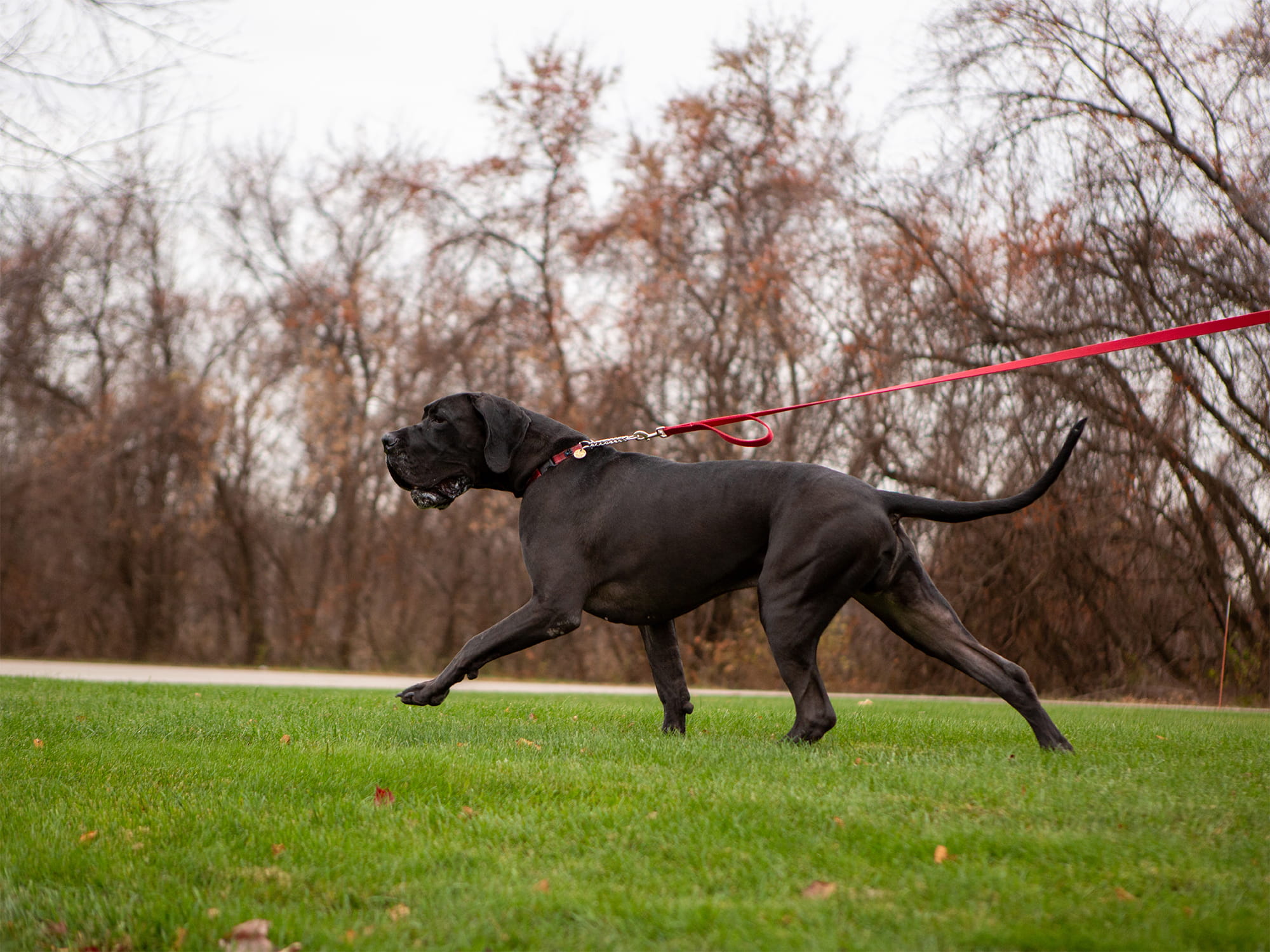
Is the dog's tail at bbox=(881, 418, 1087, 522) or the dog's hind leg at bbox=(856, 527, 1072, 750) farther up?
the dog's tail at bbox=(881, 418, 1087, 522)

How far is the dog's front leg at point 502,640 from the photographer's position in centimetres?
515

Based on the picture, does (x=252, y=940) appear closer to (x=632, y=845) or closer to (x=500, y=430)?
(x=632, y=845)

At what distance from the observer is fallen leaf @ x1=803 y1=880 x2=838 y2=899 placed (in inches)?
107

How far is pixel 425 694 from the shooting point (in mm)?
5188

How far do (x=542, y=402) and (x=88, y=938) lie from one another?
16.1m

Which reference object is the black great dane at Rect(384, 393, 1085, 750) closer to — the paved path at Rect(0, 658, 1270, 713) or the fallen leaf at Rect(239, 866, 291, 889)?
the fallen leaf at Rect(239, 866, 291, 889)

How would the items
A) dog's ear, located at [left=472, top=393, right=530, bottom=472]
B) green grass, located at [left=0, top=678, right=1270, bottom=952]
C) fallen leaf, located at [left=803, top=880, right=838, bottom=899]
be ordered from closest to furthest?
green grass, located at [left=0, top=678, right=1270, bottom=952], fallen leaf, located at [left=803, top=880, right=838, bottom=899], dog's ear, located at [left=472, top=393, right=530, bottom=472]

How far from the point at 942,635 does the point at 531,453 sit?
2273 mm

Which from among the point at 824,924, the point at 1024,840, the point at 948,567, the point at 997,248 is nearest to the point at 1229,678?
the point at 948,567

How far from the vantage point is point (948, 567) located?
13445 mm

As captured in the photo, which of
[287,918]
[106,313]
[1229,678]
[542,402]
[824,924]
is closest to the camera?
[824,924]

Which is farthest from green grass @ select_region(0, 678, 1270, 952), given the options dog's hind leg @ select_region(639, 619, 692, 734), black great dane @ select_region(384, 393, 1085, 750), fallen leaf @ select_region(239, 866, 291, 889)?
dog's hind leg @ select_region(639, 619, 692, 734)

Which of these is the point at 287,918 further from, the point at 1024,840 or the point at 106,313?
the point at 106,313

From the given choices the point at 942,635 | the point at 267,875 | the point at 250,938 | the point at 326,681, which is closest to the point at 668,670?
the point at 942,635
